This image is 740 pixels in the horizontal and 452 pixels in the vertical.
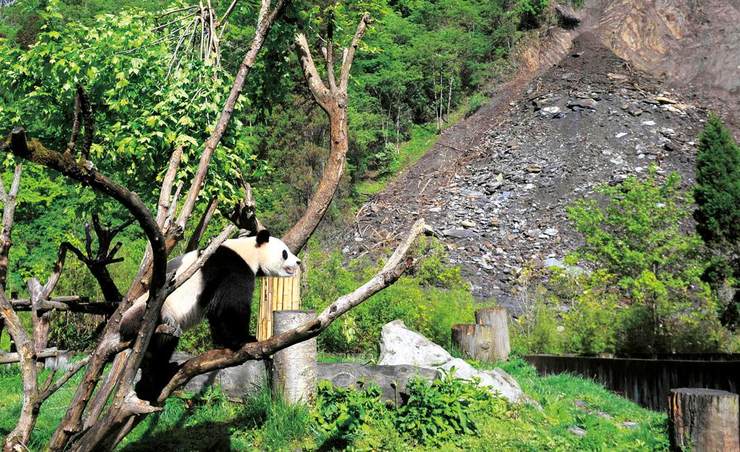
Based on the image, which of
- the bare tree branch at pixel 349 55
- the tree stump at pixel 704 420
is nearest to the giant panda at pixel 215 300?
the bare tree branch at pixel 349 55

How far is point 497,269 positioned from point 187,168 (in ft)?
58.7

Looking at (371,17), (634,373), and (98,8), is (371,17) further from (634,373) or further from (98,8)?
(98,8)

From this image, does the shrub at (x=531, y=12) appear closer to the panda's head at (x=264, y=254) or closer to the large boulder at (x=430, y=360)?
the large boulder at (x=430, y=360)

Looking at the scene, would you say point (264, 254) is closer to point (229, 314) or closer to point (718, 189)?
point (229, 314)

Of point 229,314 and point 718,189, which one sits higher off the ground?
point 718,189

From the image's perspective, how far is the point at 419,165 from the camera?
1281 inches

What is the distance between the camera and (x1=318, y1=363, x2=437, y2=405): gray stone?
22.4 feet

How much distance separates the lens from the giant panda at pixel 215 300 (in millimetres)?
3416

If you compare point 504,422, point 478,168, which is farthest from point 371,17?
point 478,168

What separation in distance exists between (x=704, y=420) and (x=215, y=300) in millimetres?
3626

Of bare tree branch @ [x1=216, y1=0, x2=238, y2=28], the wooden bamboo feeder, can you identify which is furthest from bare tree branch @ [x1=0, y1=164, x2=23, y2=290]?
the wooden bamboo feeder

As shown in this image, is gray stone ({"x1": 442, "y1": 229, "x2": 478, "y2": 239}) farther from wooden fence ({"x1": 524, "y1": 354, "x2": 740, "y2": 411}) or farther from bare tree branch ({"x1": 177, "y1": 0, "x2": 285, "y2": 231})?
bare tree branch ({"x1": 177, "y1": 0, "x2": 285, "y2": 231})

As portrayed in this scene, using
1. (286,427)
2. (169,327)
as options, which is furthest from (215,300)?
(286,427)

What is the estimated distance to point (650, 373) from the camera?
8.70m
